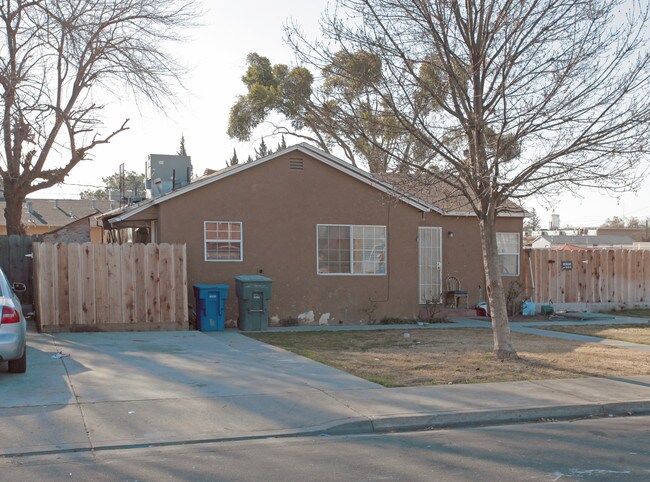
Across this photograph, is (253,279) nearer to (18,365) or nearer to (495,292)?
(495,292)

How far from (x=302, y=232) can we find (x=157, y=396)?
31.9 ft

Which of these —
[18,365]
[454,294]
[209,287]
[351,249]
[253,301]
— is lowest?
[18,365]

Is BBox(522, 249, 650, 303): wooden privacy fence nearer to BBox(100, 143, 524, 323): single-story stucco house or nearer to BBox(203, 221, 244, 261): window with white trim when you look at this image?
BBox(100, 143, 524, 323): single-story stucco house

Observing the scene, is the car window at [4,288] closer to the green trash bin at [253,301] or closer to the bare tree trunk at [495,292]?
the green trash bin at [253,301]

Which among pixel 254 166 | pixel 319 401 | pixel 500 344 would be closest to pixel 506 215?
pixel 254 166

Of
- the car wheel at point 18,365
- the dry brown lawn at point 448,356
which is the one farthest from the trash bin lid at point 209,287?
the car wheel at point 18,365

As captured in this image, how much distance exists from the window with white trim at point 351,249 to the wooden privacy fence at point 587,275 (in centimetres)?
594

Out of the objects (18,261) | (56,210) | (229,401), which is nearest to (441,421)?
(229,401)

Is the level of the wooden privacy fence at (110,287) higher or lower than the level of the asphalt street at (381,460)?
higher

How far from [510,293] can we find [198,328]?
9992 mm

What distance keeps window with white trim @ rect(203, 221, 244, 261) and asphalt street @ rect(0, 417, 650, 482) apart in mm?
10412

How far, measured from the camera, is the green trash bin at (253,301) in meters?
16.5

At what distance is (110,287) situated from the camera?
1516cm

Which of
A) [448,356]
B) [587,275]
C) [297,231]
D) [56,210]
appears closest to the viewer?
[448,356]
